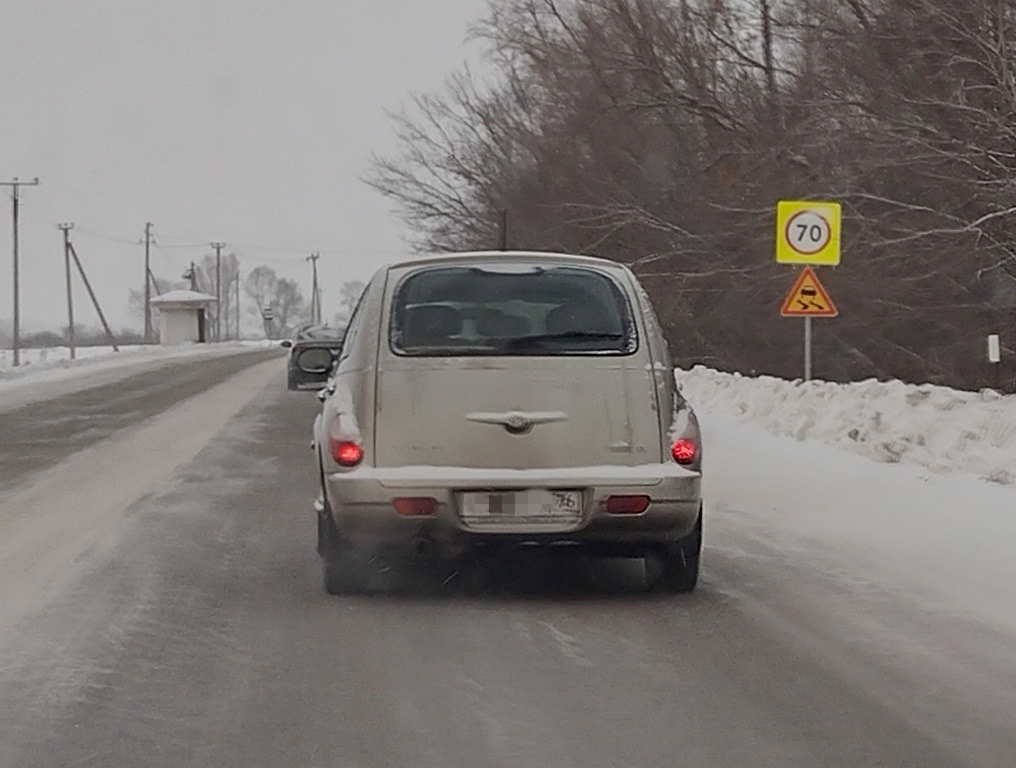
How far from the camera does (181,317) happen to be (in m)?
97.0

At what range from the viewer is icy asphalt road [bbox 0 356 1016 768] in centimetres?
520

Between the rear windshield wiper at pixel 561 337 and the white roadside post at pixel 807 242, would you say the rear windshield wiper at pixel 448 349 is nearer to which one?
the rear windshield wiper at pixel 561 337

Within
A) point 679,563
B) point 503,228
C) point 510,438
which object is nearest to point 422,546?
point 510,438

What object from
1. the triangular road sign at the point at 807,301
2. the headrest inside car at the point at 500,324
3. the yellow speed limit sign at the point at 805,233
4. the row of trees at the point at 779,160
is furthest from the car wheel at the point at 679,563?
the row of trees at the point at 779,160

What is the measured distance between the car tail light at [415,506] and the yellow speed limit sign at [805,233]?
11.0m

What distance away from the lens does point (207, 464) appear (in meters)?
15.1

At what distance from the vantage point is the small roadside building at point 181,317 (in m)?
96.2

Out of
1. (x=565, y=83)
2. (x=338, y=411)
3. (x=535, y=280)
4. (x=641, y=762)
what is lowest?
(x=641, y=762)

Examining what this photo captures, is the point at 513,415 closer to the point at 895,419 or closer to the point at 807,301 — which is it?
the point at 895,419

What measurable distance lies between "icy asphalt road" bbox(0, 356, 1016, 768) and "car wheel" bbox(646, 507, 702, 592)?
170 millimetres

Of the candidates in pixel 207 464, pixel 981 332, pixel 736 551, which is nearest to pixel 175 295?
pixel 981 332

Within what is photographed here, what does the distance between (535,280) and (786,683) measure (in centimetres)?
264

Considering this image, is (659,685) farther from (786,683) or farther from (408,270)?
(408,270)

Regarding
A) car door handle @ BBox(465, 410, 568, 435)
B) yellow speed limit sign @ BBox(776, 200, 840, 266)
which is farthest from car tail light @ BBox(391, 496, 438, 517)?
yellow speed limit sign @ BBox(776, 200, 840, 266)
